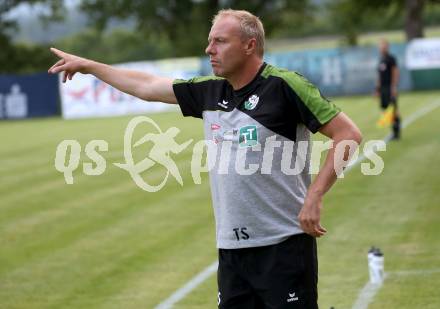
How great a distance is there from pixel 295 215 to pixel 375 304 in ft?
11.0

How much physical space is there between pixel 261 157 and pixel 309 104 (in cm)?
38

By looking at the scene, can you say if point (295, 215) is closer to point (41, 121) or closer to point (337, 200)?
point (337, 200)

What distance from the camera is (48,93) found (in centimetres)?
4416

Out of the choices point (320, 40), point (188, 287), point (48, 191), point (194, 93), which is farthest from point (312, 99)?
point (320, 40)

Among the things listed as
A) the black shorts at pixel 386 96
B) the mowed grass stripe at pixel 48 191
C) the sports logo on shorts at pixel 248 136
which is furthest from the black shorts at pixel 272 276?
the black shorts at pixel 386 96

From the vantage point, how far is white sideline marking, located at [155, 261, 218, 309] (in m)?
8.70

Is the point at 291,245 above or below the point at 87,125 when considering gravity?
above

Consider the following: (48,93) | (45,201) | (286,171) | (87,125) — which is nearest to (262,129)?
(286,171)

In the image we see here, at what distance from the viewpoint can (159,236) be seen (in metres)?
12.0

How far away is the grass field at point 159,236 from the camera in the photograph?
9.09m

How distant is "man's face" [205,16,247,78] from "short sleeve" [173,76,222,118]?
0.79ft

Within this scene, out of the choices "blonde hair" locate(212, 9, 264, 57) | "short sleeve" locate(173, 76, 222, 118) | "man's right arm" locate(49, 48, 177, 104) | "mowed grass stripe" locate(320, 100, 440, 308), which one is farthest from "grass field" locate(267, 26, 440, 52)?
"blonde hair" locate(212, 9, 264, 57)

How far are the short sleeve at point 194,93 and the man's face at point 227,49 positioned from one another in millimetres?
242

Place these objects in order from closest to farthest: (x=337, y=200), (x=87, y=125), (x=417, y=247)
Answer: (x=417, y=247) → (x=337, y=200) → (x=87, y=125)
